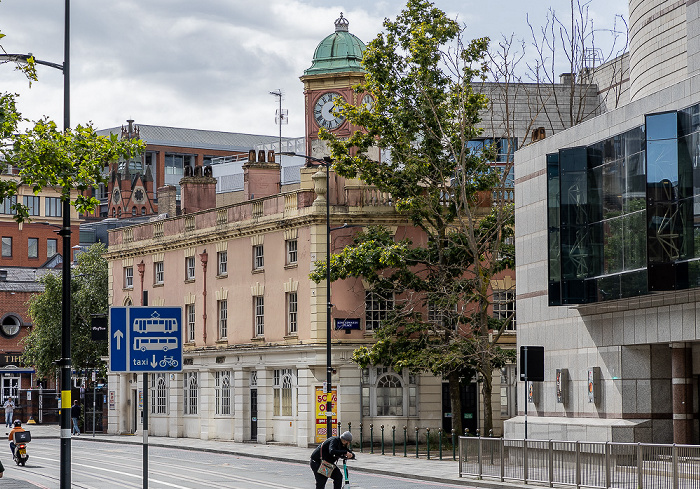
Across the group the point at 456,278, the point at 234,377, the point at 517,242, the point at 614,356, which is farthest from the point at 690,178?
the point at 234,377

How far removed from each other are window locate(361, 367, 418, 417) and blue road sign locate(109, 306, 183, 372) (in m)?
31.4

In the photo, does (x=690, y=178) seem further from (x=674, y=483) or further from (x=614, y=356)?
(x=674, y=483)

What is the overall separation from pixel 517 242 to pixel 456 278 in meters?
8.75

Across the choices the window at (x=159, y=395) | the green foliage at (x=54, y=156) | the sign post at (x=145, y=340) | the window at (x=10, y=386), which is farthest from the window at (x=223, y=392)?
the sign post at (x=145, y=340)

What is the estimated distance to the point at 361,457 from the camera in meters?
42.1

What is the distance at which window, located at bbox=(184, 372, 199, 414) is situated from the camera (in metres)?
57.9

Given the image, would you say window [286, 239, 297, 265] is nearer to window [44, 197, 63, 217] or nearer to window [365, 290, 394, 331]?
window [365, 290, 394, 331]

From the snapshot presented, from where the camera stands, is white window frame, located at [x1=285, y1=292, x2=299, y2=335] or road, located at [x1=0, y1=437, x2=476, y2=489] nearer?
road, located at [x1=0, y1=437, x2=476, y2=489]

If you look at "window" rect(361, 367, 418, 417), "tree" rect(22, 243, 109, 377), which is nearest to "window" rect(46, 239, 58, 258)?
"tree" rect(22, 243, 109, 377)

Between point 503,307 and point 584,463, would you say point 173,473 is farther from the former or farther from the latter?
point 503,307

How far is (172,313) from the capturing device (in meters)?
18.1

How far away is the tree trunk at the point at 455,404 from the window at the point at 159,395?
19642 millimetres

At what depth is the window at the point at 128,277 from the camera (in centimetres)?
6328

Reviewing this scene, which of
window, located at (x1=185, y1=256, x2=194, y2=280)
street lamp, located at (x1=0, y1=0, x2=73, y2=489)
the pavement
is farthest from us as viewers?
window, located at (x1=185, y1=256, x2=194, y2=280)
